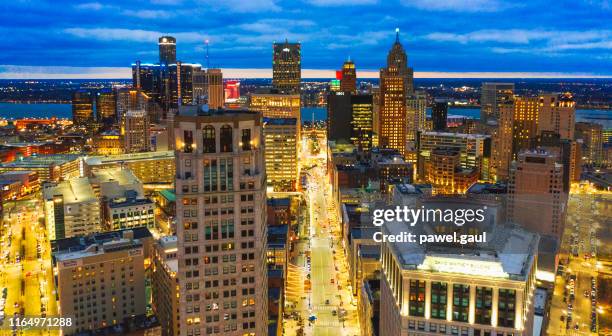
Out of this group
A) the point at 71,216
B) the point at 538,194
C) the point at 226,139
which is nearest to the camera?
the point at 226,139

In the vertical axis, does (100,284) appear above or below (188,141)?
below

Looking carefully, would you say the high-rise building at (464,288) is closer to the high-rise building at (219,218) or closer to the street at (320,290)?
the high-rise building at (219,218)

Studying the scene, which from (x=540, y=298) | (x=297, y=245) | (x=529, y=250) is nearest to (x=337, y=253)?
(x=297, y=245)

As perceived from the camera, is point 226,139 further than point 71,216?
No

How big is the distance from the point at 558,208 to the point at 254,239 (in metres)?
99.3

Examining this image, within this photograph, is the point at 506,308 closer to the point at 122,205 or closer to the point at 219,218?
the point at 219,218

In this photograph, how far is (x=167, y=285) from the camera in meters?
92.4

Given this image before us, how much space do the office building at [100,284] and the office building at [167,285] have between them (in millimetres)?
3032

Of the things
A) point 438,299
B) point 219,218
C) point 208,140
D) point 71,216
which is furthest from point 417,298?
point 71,216

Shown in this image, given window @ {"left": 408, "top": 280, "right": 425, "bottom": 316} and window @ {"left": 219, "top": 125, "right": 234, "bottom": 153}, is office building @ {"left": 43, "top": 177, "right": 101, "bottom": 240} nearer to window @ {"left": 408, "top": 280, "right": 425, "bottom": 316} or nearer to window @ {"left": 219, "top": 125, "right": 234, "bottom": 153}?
window @ {"left": 219, "top": 125, "right": 234, "bottom": 153}

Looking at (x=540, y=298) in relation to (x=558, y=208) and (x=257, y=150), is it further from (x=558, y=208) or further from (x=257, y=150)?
(x=257, y=150)

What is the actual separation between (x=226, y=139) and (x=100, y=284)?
5568cm

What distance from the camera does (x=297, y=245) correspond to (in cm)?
15100

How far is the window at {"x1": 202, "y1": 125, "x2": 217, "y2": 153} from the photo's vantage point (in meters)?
50.5
